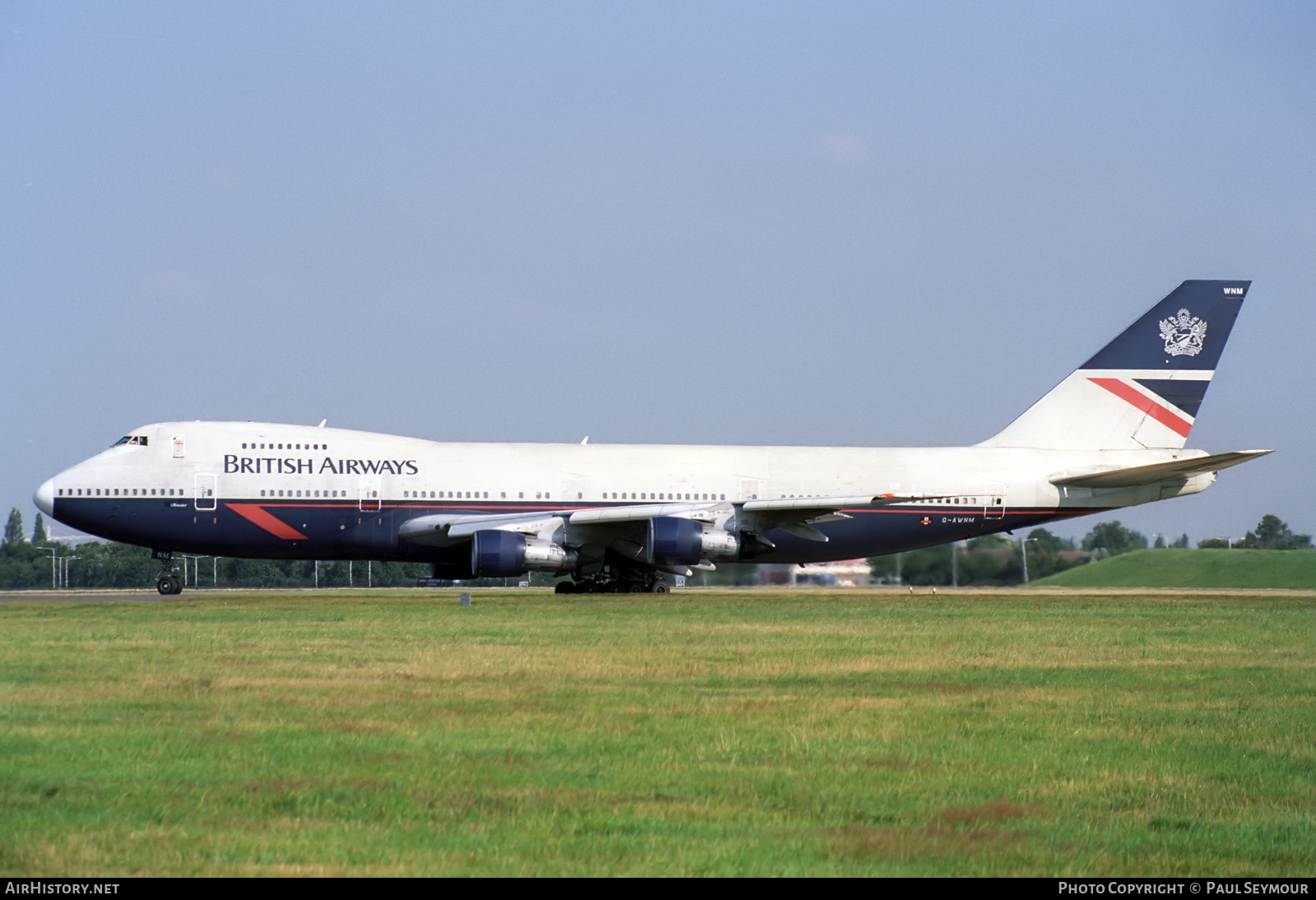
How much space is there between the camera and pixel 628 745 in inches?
381

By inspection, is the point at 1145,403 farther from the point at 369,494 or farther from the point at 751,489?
the point at 369,494

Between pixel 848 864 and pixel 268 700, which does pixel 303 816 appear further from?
pixel 268 700

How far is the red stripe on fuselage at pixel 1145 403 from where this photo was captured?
37.2 m

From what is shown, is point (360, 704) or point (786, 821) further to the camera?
point (360, 704)

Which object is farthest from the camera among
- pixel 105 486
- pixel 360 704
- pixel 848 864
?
pixel 105 486

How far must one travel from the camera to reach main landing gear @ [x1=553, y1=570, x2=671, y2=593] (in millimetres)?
33844

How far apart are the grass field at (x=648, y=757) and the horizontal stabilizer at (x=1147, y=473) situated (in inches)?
664

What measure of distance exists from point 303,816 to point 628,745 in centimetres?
290

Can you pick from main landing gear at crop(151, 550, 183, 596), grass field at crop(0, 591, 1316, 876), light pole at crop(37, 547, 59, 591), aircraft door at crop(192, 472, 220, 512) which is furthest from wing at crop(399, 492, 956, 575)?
light pole at crop(37, 547, 59, 591)

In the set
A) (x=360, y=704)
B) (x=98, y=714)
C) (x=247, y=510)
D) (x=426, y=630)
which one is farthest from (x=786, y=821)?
(x=247, y=510)

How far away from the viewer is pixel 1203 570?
149ft

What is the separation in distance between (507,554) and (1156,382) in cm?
1886

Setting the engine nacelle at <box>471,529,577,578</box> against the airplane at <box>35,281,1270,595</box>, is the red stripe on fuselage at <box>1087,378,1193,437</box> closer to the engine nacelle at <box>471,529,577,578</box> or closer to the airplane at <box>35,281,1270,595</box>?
the airplane at <box>35,281,1270,595</box>

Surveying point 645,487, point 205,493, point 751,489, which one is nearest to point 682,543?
point 645,487
